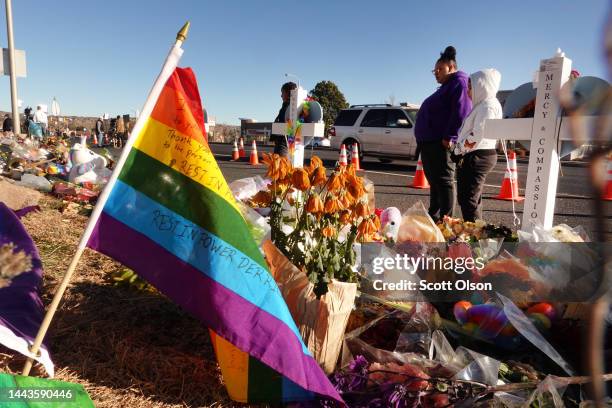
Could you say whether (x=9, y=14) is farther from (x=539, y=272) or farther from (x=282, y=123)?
(x=539, y=272)

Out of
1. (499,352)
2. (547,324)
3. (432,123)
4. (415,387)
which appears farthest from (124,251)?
(432,123)

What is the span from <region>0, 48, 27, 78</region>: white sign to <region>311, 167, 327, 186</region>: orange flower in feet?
37.0

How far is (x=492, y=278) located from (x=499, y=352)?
448 millimetres

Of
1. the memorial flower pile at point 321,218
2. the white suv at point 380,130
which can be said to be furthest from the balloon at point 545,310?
the white suv at point 380,130

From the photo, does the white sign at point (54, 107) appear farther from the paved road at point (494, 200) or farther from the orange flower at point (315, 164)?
the orange flower at point (315, 164)

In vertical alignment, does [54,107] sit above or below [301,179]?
above

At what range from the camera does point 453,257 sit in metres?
2.24

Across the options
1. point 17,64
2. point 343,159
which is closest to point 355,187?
point 343,159

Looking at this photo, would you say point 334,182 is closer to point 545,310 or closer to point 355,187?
point 355,187

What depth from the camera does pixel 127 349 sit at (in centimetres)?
183

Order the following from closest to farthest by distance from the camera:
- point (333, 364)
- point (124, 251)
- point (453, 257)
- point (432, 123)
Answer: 1. point (124, 251)
2. point (333, 364)
3. point (453, 257)
4. point (432, 123)

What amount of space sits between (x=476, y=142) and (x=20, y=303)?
312 cm

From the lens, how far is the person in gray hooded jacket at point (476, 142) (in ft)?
11.5

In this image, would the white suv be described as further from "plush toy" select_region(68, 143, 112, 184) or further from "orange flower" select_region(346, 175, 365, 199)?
"orange flower" select_region(346, 175, 365, 199)
